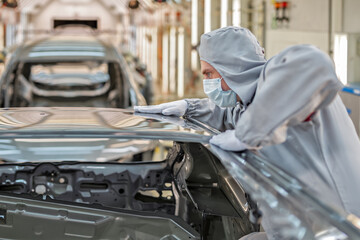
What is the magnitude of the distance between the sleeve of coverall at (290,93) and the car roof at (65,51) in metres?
4.17

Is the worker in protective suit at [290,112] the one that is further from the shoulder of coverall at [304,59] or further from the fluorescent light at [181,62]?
the fluorescent light at [181,62]

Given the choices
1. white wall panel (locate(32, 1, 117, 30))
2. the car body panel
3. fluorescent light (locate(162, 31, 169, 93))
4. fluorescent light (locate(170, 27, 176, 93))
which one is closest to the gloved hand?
the car body panel

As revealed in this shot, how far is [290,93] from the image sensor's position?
189 cm

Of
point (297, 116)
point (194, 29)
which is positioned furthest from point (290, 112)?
point (194, 29)

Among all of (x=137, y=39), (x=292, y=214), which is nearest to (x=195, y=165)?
(x=292, y=214)

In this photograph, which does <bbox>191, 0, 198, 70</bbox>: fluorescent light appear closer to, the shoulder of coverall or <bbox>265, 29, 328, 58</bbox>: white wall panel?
<bbox>265, 29, 328, 58</bbox>: white wall panel

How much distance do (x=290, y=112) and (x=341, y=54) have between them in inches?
206

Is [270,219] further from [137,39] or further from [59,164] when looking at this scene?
[137,39]

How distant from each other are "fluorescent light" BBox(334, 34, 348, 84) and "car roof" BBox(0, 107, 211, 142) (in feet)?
14.4

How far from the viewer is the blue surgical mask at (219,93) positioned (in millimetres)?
2554

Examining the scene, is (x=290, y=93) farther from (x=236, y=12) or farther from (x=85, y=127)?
(x=236, y=12)

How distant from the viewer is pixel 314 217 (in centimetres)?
171

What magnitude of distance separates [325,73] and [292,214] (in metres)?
0.44

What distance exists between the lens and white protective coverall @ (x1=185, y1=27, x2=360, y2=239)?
190cm
